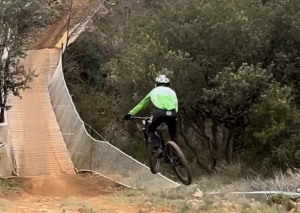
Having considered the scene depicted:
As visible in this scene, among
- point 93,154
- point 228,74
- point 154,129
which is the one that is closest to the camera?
point 154,129

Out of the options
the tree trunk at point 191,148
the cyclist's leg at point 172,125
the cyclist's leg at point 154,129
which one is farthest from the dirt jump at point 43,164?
the tree trunk at point 191,148

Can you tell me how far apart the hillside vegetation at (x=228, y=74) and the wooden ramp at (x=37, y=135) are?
298cm

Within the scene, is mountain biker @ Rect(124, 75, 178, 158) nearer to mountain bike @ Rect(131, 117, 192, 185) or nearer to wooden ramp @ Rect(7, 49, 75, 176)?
mountain bike @ Rect(131, 117, 192, 185)

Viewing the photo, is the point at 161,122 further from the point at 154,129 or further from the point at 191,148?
the point at 191,148

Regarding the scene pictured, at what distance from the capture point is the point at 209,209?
10508 millimetres

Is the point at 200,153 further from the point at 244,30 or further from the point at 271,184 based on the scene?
the point at 271,184

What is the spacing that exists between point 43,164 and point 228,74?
22.6ft

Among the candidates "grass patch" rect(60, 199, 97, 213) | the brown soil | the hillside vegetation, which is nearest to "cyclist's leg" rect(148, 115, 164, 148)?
"grass patch" rect(60, 199, 97, 213)

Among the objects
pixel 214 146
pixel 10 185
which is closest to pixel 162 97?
pixel 10 185

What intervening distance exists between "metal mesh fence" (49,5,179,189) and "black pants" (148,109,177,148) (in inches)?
119

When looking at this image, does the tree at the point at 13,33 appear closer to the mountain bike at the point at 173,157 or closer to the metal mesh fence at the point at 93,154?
the metal mesh fence at the point at 93,154

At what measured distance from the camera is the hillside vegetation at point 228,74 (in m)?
18.9

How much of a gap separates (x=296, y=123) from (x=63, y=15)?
2261cm

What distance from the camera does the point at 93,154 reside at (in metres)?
18.3
